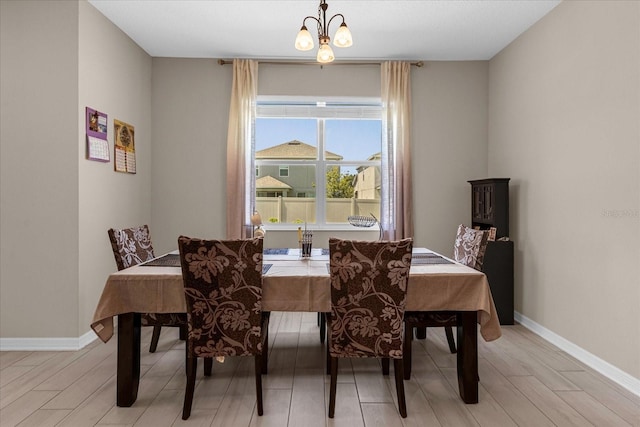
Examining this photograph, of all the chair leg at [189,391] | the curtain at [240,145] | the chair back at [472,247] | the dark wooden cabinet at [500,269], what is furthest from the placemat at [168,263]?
the dark wooden cabinet at [500,269]

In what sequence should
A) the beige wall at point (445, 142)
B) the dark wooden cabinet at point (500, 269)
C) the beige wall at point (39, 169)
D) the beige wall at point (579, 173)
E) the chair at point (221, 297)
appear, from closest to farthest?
1. the chair at point (221, 297)
2. the beige wall at point (579, 173)
3. the beige wall at point (39, 169)
4. the dark wooden cabinet at point (500, 269)
5. the beige wall at point (445, 142)

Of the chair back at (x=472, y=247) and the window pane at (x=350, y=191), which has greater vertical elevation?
the window pane at (x=350, y=191)

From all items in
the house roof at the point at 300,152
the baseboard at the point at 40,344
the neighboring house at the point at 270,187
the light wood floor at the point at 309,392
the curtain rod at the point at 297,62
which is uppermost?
the curtain rod at the point at 297,62

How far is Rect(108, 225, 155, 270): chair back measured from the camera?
8.29 feet

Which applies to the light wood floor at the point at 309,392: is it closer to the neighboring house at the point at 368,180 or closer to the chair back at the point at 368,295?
the chair back at the point at 368,295

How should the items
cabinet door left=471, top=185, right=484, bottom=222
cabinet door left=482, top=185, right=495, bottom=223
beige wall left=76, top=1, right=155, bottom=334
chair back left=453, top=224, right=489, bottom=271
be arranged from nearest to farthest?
1. chair back left=453, top=224, right=489, bottom=271
2. beige wall left=76, top=1, right=155, bottom=334
3. cabinet door left=482, top=185, right=495, bottom=223
4. cabinet door left=471, top=185, right=484, bottom=222

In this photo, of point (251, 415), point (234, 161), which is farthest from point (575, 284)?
point (234, 161)

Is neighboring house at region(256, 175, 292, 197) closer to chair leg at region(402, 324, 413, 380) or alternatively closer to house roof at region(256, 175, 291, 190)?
house roof at region(256, 175, 291, 190)

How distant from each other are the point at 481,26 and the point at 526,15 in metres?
0.37

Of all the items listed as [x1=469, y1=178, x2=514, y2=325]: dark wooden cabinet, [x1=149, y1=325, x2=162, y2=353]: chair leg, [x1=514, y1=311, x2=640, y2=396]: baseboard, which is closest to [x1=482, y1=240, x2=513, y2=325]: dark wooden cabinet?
[x1=469, y1=178, x2=514, y2=325]: dark wooden cabinet

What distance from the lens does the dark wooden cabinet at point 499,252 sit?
3688 mm

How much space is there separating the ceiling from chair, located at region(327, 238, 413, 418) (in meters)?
2.25

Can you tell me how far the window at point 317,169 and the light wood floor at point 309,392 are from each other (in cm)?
195

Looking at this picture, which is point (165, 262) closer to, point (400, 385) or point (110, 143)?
point (400, 385)
